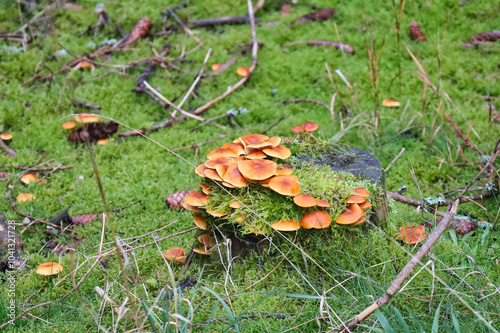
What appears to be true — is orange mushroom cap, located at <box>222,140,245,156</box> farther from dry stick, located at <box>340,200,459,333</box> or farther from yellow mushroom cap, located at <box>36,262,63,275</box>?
yellow mushroom cap, located at <box>36,262,63,275</box>

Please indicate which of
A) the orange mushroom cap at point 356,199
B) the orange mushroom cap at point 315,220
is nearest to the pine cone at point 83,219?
the orange mushroom cap at point 315,220

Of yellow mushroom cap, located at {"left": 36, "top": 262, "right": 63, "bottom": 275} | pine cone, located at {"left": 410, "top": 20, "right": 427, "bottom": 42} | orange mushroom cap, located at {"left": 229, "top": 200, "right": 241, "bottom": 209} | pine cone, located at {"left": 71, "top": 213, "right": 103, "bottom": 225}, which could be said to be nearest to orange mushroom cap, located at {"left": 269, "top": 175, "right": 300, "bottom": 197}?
orange mushroom cap, located at {"left": 229, "top": 200, "right": 241, "bottom": 209}

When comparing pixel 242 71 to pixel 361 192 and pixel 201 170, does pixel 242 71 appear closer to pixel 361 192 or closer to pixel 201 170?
pixel 201 170

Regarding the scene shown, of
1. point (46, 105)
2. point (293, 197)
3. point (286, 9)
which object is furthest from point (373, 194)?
point (286, 9)

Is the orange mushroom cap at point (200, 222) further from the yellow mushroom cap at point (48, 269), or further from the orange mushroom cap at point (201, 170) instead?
the yellow mushroom cap at point (48, 269)

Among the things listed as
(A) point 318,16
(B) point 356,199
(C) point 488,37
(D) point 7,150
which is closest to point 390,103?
(C) point 488,37

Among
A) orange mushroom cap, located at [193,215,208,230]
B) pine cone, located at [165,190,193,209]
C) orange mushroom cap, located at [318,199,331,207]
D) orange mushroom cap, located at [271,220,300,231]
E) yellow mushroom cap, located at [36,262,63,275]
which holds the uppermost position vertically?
orange mushroom cap, located at [318,199,331,207]

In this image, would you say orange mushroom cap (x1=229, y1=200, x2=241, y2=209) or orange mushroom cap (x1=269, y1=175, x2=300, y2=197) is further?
orange mushroom cap (x1=229, y1=200, x2=241, y2=209)
